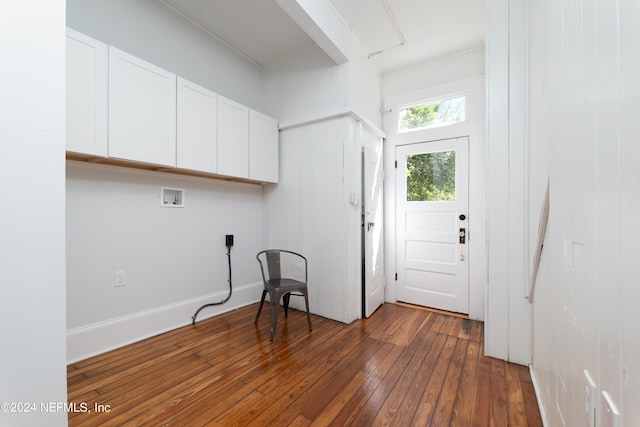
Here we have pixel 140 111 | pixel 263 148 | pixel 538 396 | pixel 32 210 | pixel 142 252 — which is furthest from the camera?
pixel 263 148

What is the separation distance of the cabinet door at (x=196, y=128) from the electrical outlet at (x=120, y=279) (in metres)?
1.04

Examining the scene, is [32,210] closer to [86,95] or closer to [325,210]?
[86,95]

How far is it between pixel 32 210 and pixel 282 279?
203cm

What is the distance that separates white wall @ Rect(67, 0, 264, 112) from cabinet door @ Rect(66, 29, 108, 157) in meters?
0.43

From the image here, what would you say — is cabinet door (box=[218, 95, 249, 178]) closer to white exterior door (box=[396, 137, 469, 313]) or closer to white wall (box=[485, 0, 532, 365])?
white exterior door (box=[396, 137, 469, 313])

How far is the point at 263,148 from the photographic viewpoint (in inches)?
124

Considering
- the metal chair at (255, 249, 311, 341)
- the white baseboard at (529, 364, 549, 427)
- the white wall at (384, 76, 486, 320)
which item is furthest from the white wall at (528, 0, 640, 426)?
the metal chair at (255, 249, 311, 341)

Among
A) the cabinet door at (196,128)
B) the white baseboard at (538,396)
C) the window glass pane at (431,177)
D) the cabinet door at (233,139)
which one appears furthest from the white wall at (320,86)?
the white baseboard at (538,396)

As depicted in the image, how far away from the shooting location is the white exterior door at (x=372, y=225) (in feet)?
10.2

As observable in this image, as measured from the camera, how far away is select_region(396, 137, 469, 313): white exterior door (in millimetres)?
3105

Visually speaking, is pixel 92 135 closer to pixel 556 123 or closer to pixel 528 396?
pixel 556 123

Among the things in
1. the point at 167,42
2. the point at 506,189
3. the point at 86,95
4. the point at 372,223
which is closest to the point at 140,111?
the point at 86,95

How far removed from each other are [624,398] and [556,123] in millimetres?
1120

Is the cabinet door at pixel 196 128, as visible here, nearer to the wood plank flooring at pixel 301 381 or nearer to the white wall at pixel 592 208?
the wood plank flooring at pixel 301 381
